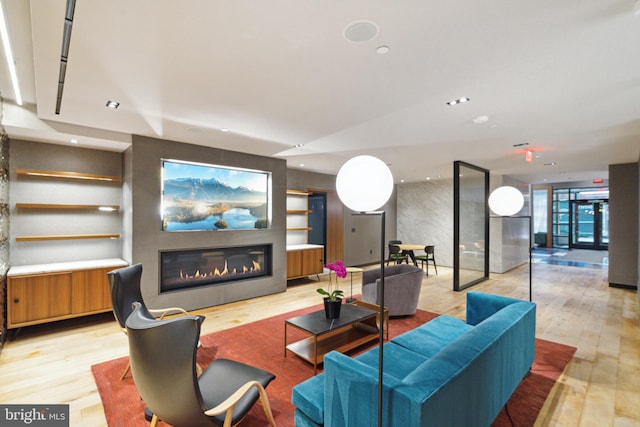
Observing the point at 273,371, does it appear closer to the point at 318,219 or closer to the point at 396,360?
the point at 396,360

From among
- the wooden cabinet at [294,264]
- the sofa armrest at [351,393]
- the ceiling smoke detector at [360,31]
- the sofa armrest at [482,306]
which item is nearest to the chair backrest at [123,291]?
the sofa armrest at [351,393]

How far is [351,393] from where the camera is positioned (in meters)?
1.52

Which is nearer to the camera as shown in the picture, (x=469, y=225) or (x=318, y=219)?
(x=469, y=225)

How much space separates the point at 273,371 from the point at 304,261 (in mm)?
3635

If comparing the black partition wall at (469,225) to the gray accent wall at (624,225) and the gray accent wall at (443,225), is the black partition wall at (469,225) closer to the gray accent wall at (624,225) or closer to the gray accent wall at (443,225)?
the gray accent wall at (443,225)

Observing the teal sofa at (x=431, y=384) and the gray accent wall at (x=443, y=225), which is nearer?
the teal sofa at (x=431, y=384)

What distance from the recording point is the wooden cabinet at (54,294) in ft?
11.1

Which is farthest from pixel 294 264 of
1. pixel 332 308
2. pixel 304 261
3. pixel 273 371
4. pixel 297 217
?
pixel 273 371

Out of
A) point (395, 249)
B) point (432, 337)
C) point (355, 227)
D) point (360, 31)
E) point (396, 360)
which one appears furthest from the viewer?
point (355, 227)

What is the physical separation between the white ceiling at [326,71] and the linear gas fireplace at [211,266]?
1805mm

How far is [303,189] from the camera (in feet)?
23.6

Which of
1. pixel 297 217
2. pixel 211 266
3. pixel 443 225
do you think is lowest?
pixel 211 266

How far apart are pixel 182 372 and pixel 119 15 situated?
197 cm

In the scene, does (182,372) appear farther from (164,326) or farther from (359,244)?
(359,244)
